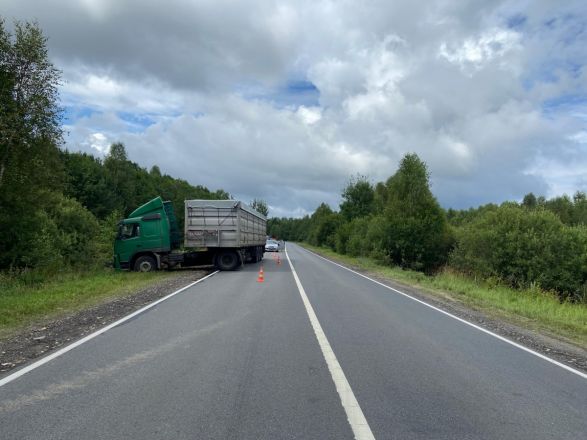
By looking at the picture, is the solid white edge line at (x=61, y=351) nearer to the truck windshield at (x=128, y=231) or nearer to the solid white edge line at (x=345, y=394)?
the solid white edge line at (x=345, y=394)

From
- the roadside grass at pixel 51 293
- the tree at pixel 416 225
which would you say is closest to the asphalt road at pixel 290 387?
the roadside grass at pixel 51 293

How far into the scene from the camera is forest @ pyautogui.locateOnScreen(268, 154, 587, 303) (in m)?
23.8

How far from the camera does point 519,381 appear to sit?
604cm

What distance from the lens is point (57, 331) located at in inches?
351

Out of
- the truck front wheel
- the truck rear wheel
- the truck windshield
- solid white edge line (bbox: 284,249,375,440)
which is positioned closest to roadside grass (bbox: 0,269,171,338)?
the truck front wheel

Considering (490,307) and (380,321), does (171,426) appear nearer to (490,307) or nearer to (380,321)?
(380,321)

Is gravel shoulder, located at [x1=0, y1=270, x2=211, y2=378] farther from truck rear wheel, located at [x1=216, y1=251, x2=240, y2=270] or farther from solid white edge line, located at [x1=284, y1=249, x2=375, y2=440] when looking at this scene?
truck rear wheel, located at [x1=216, y1=251, x2=240, y2=270]

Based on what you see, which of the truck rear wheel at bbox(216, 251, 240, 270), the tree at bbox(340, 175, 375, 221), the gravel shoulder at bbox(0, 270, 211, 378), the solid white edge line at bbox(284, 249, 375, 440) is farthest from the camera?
the tree at bbox(340, 175, 375, 221)

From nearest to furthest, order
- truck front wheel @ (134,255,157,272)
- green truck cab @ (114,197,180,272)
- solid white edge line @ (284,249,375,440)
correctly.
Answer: solid white edge line @ (284,249,375,440), green truck cab @ (114,197,180,272), truck front wheel @ (134,255,157,272)

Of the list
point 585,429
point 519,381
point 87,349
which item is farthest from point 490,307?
point 87,349

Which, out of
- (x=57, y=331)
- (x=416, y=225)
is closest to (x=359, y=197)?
(x=416, y=225)

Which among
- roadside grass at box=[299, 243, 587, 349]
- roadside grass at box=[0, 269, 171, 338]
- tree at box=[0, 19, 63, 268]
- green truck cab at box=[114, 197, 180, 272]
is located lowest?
roadside grass at box=[0, 269, 171, 338]

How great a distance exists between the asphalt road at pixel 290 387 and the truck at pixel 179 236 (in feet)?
47.1

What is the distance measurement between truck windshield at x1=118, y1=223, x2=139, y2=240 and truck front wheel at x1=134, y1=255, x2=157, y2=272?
1200mm
